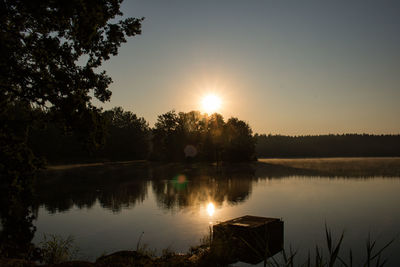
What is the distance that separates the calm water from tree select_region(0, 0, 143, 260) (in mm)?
7185

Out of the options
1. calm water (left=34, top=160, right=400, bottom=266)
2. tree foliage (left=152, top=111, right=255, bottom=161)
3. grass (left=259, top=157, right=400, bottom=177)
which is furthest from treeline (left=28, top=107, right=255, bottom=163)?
calm water (left=34, top=160, right=400, bottom=266)

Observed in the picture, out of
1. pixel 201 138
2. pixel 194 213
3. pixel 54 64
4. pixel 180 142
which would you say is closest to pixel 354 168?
pixel 201 138

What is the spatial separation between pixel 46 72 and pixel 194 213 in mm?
20607

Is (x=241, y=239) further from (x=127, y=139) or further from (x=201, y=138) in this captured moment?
(x=127, y=139)

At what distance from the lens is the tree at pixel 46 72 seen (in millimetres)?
13602

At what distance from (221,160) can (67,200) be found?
8495 centimetres

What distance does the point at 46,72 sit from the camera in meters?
14.9

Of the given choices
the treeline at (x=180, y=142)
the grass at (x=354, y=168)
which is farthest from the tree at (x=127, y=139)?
the grass at (x=354, y=168)

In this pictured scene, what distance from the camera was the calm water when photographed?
893 inches

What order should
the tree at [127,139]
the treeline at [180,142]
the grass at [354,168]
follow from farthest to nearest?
the tree at [127,139] → the treeline at [180,142] → the grass at [354,168]

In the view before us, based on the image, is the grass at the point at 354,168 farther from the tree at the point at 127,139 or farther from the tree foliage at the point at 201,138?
the tree at the point at 127,139

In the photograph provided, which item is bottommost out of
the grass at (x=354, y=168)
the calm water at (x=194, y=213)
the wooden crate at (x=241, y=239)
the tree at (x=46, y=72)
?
the calm water at (x=194, y=213)

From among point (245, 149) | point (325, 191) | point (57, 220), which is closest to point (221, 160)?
point (245, 149)

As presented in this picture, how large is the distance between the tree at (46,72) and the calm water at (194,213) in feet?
23.6
